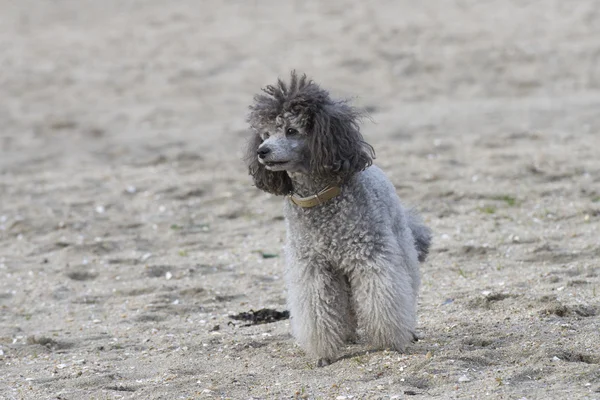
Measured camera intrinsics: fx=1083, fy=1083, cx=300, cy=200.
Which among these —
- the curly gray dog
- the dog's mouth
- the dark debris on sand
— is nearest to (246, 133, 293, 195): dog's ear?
the curly gray dog

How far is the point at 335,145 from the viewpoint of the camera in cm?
543

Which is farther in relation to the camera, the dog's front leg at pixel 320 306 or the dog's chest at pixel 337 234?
the dog's front leg at pixel 320 306

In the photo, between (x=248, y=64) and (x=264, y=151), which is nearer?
(x=264, y=151)

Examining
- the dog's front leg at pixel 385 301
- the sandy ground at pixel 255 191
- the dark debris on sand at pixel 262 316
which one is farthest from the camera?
the dark debris on sand at pixel 262 316

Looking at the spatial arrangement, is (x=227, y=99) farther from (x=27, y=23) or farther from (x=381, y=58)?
(x=27, y=23)

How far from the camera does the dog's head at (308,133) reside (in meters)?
5.43

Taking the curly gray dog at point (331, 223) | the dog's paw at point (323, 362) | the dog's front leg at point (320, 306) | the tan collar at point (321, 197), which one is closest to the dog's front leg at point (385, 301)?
the curly gray dog at point (331, 223)

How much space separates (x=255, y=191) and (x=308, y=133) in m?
4.73

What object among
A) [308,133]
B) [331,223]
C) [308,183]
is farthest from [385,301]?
[308,133]

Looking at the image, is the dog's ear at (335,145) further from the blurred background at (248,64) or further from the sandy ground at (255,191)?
the blurred background at (248,64)

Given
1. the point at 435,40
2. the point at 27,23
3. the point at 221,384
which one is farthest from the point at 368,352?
the point at 27,23

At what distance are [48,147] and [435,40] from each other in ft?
19.4

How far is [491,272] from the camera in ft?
24.2

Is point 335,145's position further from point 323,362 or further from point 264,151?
point 323,362
